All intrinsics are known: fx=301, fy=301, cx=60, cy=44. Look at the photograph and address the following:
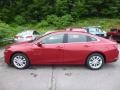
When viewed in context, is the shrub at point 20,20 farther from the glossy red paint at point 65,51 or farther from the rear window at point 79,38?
the rear window at point 79,38

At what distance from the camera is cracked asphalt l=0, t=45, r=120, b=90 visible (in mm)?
9297

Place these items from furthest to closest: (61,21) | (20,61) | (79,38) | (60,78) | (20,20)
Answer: (20,20) < (61,21) < (79,38) < (20,61) < (60,78)

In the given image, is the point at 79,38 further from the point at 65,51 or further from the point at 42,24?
the point at 42,24

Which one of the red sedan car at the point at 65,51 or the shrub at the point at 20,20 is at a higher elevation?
the shrub at the point at 20,20

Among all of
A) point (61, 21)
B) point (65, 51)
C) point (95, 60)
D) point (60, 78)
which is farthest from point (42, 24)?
point (60, 78)

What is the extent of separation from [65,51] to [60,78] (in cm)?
142

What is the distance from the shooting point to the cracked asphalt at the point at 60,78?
30.5 feet

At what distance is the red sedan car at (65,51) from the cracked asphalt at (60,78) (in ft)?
1.00

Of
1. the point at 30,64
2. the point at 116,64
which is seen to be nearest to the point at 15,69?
the point at 30,64

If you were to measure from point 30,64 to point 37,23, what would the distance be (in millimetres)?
30513

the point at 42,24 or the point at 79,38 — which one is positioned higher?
the point at 42,24

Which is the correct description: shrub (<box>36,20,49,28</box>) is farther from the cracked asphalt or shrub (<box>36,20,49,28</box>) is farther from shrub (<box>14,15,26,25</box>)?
the cracked asphalt

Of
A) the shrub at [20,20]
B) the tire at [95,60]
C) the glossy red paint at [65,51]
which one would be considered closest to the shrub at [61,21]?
the shrub at [20,20]

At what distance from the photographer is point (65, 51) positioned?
11.2 m
